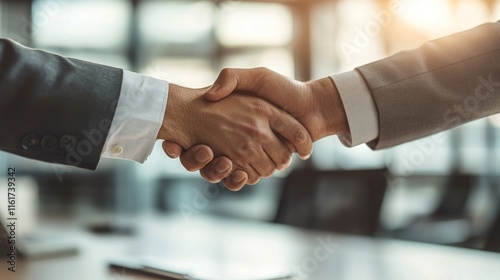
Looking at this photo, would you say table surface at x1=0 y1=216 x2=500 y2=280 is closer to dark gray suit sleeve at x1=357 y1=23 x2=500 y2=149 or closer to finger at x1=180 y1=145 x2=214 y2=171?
finger at x1=180 y1=145 x2=214 y2=171

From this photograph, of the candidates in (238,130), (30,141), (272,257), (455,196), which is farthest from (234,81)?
(455,196)

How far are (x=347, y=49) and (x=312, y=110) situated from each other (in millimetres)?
5120

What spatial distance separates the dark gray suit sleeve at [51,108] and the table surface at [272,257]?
27 cm

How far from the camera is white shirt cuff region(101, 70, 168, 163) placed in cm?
150

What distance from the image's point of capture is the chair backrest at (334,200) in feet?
7.37

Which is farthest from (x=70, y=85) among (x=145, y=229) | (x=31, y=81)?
(x=145, y=229)

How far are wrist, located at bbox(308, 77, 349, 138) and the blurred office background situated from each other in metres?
2.86

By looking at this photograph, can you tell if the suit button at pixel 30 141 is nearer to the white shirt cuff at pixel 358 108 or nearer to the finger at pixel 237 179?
the finger at pixel 237 179

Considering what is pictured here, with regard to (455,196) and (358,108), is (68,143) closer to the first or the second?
(358,108)

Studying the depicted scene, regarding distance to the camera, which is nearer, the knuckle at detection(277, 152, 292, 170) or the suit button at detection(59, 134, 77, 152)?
the suit button at detection(59, 134, 77, 152)

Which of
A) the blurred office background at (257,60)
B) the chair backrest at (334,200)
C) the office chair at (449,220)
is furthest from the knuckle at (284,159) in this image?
the blurred office background at (257,60)

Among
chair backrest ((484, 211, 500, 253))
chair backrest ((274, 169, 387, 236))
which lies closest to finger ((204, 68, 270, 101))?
chair backrest ((274, 169, 387, 236))

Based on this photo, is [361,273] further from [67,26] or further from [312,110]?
[67,26]

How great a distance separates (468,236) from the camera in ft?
14.0
